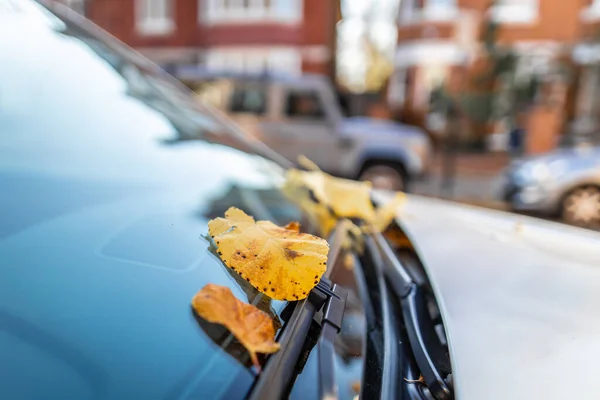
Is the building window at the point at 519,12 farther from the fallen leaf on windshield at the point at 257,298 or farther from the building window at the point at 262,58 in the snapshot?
the fallen leaf on windshield at the point at 257,298

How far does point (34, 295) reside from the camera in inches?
36.5

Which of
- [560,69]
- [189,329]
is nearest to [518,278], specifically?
[189,329]

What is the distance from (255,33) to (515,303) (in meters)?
18.5

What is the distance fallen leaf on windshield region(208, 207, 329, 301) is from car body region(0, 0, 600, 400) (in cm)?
3

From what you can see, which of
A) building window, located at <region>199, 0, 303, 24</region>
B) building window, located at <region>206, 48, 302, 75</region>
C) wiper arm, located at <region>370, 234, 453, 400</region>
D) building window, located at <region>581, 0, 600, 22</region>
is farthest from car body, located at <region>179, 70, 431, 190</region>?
building window, located at <region>581, 0, 600, 22</region>

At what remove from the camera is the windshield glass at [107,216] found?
0.83 metres

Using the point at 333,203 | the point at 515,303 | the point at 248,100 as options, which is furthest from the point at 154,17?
the point at 515,303

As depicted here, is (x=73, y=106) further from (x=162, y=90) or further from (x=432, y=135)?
(x=432, y=135)

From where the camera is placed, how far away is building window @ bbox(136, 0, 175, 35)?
19984mm

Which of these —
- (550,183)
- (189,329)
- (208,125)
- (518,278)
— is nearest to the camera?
(189,329)

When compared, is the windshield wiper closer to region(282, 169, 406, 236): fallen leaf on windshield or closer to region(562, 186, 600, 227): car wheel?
region(282, 169, 406, 236): fallen leaf on windshield

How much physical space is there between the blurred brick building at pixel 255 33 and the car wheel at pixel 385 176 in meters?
10.8

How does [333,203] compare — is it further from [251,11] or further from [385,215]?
[251,11]

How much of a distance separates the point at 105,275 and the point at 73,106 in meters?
0.90
